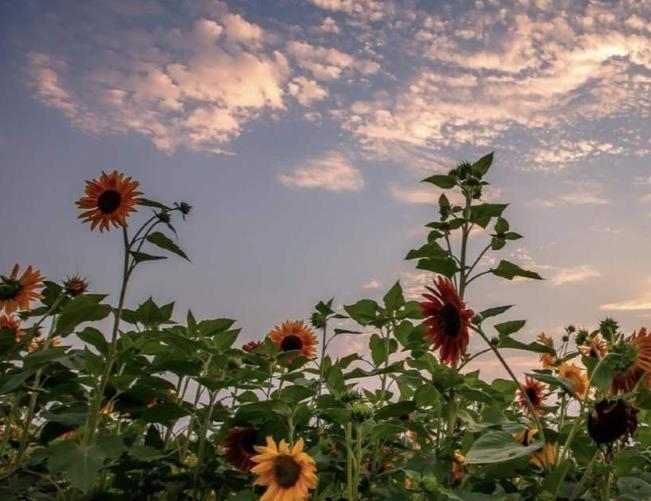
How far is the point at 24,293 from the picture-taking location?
125 inches

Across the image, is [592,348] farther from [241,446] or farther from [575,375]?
[241,446]

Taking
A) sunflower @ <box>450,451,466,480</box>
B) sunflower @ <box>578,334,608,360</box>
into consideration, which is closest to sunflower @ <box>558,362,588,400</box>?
sunflower @ <box>578,334,608,360</box>

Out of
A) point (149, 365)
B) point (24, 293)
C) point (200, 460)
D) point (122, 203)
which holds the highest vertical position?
point (122, 203)

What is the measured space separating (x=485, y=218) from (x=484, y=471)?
97 centimetres

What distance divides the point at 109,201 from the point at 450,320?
1332 millimetres

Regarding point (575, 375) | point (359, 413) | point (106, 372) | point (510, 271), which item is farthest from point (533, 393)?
point (106, 372)

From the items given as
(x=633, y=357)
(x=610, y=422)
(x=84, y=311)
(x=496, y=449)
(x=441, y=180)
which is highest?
(x=441, y=180)

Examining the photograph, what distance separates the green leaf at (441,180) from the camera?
2797mm

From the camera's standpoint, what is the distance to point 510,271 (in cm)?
261

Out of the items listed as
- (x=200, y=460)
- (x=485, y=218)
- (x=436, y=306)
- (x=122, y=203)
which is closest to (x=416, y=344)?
(x=436, y=306)

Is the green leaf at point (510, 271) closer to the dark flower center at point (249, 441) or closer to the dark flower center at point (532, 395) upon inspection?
the dark flower center at point (249, 441)

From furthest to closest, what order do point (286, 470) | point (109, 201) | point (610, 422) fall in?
1. point (109, 201)
2. point (286, 470)
3. point (610, 422)

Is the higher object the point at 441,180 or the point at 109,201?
the point at 441,180

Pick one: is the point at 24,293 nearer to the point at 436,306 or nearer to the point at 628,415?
the point at 436,306
